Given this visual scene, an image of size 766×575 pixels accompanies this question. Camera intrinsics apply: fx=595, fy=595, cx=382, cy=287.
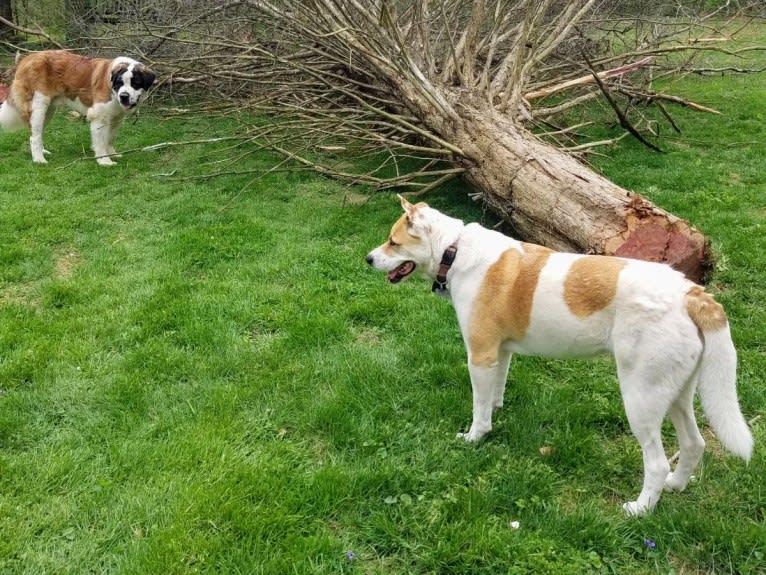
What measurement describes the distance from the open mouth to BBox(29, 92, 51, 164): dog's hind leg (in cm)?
821

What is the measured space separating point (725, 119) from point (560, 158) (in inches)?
280

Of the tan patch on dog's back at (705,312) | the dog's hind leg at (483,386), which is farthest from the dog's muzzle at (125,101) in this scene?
the tan patch on dog's back at (705,312)

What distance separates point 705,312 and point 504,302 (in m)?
1.07

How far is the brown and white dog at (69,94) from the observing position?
975 cm

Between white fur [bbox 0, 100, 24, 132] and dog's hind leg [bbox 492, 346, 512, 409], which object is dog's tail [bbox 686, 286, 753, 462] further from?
white fur [bbox 0, 100, 24, 132]

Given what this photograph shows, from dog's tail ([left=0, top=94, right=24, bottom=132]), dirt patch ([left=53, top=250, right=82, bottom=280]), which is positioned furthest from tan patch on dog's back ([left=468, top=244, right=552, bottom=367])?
dog's tail ([left=0, top=94, right=24, bottom=132])

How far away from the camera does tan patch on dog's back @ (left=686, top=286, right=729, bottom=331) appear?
9.26ft

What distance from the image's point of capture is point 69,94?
1020 cm

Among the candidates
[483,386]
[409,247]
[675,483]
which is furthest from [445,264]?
[675,483]

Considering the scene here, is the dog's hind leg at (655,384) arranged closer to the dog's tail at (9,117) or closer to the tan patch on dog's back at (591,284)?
the tan patch on dog's back at (591,284)

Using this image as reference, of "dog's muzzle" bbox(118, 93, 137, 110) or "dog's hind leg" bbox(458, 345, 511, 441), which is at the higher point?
"dog's hind leg" bbox(458, 345, 511, 441)

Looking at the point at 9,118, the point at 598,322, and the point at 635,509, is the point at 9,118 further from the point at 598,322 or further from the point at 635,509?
the point at 635,509

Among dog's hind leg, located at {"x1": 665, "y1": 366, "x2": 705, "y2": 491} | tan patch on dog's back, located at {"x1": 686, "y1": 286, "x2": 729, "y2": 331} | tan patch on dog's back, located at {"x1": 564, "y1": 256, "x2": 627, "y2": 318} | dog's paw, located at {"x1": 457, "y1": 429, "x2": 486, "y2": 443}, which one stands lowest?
dog's paw, located at {"x1": 457, "y1": 429, "x2": 486, "y2": 443}

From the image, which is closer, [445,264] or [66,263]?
[445,264]
